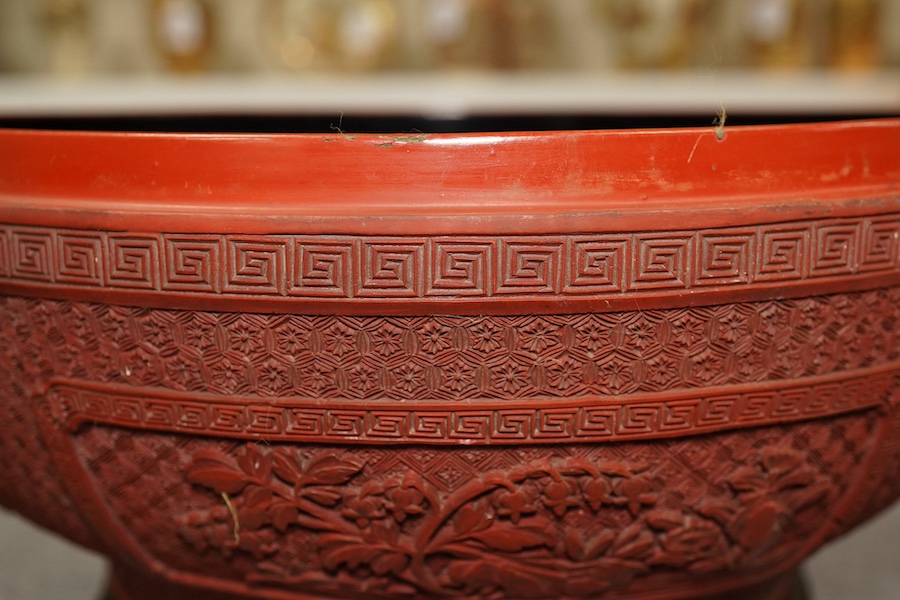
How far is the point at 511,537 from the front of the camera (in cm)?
54

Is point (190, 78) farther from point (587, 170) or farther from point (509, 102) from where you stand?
point (587, 170)

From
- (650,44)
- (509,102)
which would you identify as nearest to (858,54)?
(650,44)

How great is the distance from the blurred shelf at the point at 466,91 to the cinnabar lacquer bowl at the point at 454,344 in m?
1.21

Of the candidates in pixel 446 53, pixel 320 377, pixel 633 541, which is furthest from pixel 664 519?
pixel 446 53

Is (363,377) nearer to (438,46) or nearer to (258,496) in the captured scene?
(258,496)

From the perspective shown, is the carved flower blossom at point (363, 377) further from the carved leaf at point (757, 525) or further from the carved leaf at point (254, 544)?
the carved leaf at point (757, 525)

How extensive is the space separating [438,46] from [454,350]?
1.57m

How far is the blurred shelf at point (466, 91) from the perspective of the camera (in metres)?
1.74

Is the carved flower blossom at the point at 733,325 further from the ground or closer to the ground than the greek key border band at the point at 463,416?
further from the ground

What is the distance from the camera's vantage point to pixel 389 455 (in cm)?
52

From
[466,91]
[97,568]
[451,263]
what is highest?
[451,263]

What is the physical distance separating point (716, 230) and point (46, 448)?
46cm

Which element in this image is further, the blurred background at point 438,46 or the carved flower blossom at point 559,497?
the blurred background at point 438,46

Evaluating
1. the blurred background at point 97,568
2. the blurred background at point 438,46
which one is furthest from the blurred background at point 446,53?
the blurred background at point 97,568
